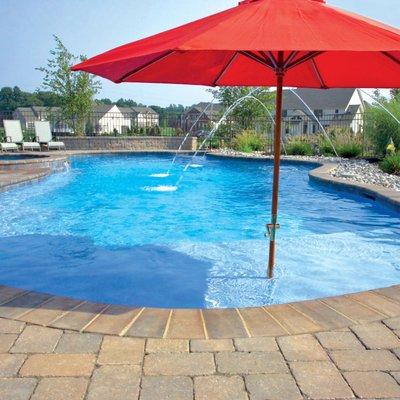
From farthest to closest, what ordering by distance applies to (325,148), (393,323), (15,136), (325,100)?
(325,100)
(15,136)
(325,148)
(393,323)

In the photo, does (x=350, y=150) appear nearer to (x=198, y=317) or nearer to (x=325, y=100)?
(x=198, y=317)

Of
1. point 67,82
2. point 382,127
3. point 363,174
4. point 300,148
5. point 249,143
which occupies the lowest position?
point 363,174

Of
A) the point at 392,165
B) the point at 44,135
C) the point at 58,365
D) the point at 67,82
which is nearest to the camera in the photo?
the point at 58,365

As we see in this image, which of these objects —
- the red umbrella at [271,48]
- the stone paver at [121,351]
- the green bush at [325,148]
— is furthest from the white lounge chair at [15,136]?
the stone paver at [121,351]

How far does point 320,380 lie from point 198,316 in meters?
0.88

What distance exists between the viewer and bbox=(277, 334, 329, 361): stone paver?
2.13 metres

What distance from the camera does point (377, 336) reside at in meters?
2.36

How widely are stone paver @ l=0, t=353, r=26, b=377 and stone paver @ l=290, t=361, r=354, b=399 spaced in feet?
4.41

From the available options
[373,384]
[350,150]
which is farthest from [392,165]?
[373,384]

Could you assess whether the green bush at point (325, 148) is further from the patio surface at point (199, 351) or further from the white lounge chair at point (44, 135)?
the patio surface at point (199, 351)

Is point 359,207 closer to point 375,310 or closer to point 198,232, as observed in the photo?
point 198,232

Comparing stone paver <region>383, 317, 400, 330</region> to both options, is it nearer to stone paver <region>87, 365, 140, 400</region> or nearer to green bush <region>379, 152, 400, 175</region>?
stone paver <region>87, 365, 140, 400</region>

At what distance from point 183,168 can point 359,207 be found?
7.94 meters

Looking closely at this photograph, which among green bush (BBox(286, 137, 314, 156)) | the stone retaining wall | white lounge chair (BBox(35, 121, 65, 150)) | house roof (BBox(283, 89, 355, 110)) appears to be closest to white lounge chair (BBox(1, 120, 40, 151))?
white lounge chair (BBox(35, 121, 65, 150))
